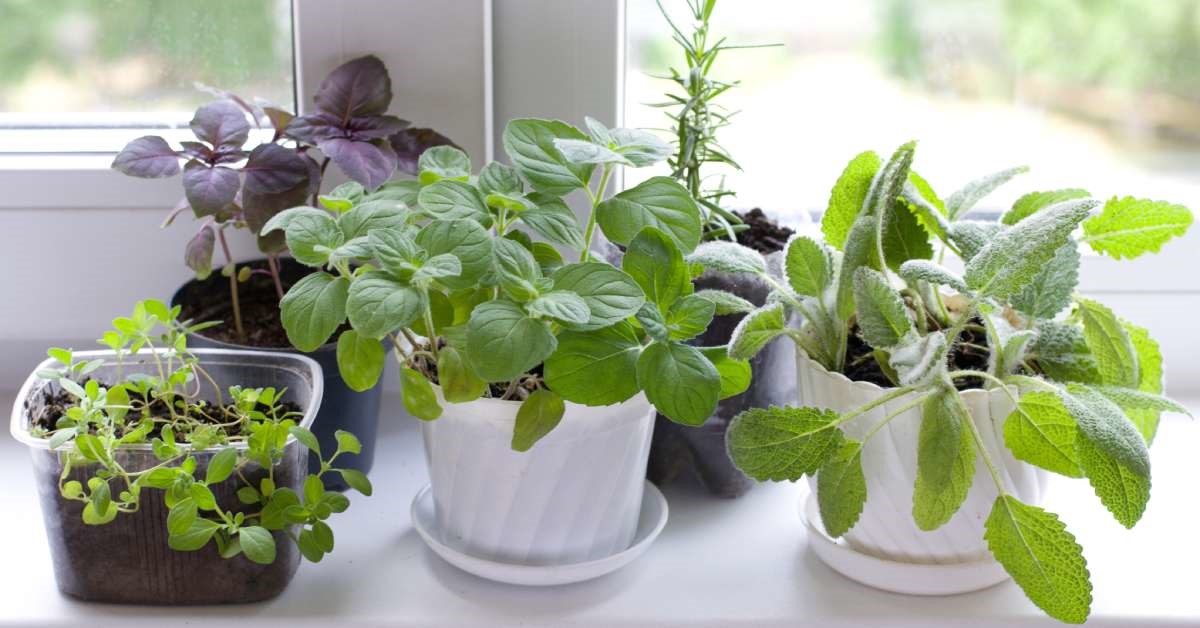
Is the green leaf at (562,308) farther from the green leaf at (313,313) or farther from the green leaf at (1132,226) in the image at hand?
the green leaf at (1132,226)

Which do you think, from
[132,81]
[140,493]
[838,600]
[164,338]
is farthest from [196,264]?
[838,600]

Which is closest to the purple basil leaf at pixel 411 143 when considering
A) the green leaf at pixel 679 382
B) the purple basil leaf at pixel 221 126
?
the purple basil leaf at pixel 221 126

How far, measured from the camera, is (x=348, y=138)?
85 centimetres

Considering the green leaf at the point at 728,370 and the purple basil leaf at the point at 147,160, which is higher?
the purple basil leaf at the point at 147,160

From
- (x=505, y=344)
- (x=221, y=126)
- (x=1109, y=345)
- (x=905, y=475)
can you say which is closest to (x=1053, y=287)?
(x=1109, y=345)

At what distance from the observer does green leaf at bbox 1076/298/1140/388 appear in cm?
75

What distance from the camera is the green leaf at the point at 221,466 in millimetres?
684

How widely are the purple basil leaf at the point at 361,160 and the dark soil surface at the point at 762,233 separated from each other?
271mm

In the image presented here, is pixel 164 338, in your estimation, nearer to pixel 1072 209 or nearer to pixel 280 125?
pixel 280 125

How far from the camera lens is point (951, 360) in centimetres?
76

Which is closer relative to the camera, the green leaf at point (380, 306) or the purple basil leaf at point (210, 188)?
the green leaf at point (380, 306)

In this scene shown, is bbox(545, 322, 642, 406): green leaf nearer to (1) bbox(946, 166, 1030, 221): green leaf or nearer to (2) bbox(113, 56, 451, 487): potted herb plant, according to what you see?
(2) bbox(113, 56, 451, 487): potted herb plant

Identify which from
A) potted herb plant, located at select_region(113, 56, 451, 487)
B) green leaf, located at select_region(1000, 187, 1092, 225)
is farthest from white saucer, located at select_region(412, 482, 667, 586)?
green leaf, located at select_region(1000, 187, 1092, 225)

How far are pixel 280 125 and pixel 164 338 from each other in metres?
0.19
